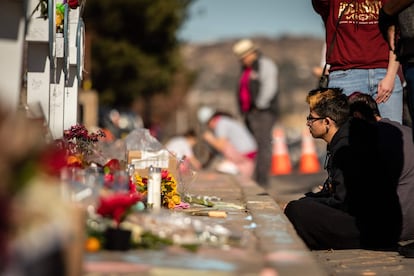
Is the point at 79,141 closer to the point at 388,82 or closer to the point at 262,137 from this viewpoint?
the point at 388,82

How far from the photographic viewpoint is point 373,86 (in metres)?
8.77

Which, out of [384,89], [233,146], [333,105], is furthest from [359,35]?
[233,146]

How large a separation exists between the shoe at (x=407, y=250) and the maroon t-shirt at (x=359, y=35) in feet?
6.05

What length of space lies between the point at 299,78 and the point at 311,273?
116 meters

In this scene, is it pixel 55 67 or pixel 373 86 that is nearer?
pixel 55 67

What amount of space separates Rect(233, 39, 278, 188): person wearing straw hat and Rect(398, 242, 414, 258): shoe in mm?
8579

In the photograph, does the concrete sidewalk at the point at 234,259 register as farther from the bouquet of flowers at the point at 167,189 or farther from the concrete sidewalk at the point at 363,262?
the bouquet of flowers at the point at 167,189

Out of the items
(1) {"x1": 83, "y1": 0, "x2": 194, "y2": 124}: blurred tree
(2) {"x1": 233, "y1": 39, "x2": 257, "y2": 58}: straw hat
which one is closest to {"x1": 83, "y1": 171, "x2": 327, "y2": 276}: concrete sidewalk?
(2) {"x1": 233, "y1": 39, "x2": 257, "y2": 58}: straw hat

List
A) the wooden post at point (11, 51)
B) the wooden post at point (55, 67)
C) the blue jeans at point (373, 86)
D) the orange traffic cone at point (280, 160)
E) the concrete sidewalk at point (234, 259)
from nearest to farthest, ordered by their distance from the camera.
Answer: the concrete sidewalk at point (234, 259) → the wooden post at point (11, 51) → the wooden post at point (55, 67) → the blue jeans at point (373, 86) → the orange traffic cone at point (280, 160)

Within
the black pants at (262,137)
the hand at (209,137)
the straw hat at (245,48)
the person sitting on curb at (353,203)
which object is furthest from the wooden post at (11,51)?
the hand at (209,137)

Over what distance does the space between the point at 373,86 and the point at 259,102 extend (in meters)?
7.65

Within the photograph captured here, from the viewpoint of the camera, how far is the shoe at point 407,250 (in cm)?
741

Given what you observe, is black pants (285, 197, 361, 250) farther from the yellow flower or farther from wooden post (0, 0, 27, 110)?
wooden post (0, 0, 27, 110)

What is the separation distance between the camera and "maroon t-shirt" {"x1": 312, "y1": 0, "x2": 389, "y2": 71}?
8734mm
